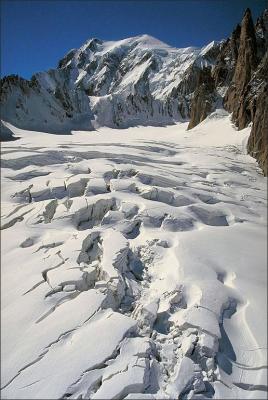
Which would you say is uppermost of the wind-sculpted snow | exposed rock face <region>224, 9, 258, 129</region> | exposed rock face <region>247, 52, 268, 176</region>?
exposed rock face <region>224, 9, 258, 129</region>

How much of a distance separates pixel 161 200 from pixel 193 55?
3674 inches

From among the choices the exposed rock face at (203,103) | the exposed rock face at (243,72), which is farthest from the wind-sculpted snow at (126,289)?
the exposed rock face at (203,103)

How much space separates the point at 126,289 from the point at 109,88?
3704 inches

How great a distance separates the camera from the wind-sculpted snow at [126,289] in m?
4.69

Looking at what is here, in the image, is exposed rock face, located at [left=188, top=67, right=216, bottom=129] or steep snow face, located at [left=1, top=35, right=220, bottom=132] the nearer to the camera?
exposed rock face, located at [left=188, top=67, right=216, bottom=129]

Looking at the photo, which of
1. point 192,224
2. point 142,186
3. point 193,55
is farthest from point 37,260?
point 193,55

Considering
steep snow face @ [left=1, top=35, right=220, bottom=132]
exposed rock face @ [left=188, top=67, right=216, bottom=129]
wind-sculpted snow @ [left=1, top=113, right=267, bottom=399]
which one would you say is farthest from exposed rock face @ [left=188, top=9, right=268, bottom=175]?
steep snow face @ [left=1, top=35, right=220, bottom=132]

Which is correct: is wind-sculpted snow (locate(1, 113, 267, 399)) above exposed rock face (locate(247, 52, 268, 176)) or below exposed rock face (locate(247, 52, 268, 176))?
below

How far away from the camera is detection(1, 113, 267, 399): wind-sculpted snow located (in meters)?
4.69

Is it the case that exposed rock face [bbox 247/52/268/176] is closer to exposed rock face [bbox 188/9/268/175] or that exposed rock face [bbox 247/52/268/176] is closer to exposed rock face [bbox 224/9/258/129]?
exposed rock face [bbox 188/9/268/175]

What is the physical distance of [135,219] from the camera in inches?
322

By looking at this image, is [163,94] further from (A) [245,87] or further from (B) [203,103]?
(A) [245,87]

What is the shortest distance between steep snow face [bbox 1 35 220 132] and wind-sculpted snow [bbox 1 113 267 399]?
Answer: 1287 inches

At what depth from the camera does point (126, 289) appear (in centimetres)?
618
